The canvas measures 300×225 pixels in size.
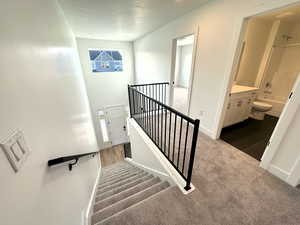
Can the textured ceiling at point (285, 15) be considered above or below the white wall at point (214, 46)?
above

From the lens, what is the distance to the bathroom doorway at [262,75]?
8.51 ft

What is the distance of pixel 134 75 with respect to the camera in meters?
5.92

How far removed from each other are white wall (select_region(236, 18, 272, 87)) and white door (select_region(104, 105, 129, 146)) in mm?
4860

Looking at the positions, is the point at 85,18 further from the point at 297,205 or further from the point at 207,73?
the point at 297,205

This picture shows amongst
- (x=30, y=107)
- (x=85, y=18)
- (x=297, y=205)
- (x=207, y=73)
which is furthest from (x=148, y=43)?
(x=297, y=205)

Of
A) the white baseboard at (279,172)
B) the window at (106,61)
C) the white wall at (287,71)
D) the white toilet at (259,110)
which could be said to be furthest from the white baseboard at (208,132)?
the window at (106,61)

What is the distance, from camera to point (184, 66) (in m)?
7.30

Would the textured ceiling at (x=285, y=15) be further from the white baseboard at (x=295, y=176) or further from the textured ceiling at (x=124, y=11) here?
the white baseboard at (x=295, y=176)

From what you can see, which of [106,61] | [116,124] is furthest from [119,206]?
[106,61]

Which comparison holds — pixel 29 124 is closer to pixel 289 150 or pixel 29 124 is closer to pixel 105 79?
pixel 289 150

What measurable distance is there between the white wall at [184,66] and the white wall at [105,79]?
323cm

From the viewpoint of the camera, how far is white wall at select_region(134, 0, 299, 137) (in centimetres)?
173

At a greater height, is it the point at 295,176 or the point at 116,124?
the point at 295,176

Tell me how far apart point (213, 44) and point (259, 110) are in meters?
2.24
